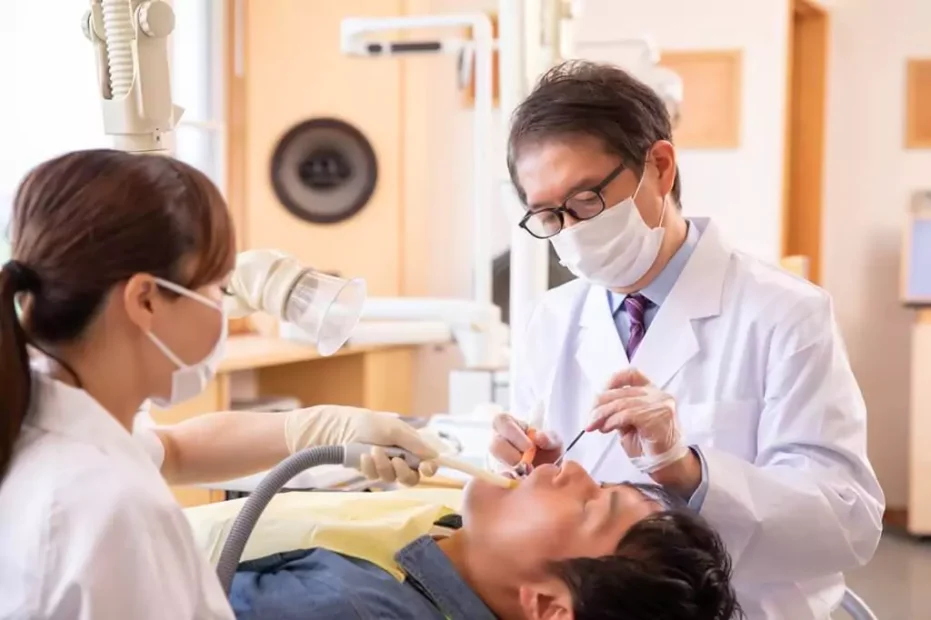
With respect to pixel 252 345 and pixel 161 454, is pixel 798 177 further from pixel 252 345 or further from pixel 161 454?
pixel 161 454

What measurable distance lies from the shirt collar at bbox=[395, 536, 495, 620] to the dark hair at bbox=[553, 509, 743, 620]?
4.6 inches

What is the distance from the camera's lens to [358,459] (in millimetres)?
1242

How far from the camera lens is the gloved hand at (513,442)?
155cm

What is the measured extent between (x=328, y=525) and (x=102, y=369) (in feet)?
1.59

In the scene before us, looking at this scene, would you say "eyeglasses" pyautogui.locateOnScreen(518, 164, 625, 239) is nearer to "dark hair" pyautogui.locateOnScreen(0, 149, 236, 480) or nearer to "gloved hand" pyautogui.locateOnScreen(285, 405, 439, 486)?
"gloved hand" pyautogui.locateOnScreen(285, 405, 439, 486)

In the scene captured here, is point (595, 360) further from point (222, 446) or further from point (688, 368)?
point (222, 446)

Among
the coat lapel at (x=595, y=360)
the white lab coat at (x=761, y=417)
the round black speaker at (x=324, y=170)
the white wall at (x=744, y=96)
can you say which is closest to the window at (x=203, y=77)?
the round black speaker at (x=324, y=170)

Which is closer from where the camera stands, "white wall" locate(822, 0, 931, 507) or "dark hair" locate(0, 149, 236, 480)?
"dark hair" locate(0, 149, 236, 480)

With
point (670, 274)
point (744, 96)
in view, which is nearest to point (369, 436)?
point (670, 274)

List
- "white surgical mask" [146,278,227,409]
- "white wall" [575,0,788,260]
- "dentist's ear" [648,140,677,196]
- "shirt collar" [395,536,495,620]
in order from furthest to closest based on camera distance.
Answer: "white wall" [575,0,788,260], "dentist's ear" [648,140,677,196], "shirt collar" [395,536,495,620], "white surgical mask" [146,278,227,409]

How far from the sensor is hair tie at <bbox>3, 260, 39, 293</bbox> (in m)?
0.98

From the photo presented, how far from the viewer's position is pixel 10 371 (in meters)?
0.97

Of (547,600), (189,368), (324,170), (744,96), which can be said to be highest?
(744,96)

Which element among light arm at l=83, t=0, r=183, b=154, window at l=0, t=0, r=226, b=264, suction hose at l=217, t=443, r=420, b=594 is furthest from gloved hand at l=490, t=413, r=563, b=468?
window at l=0, t=0, r=226, b=264
